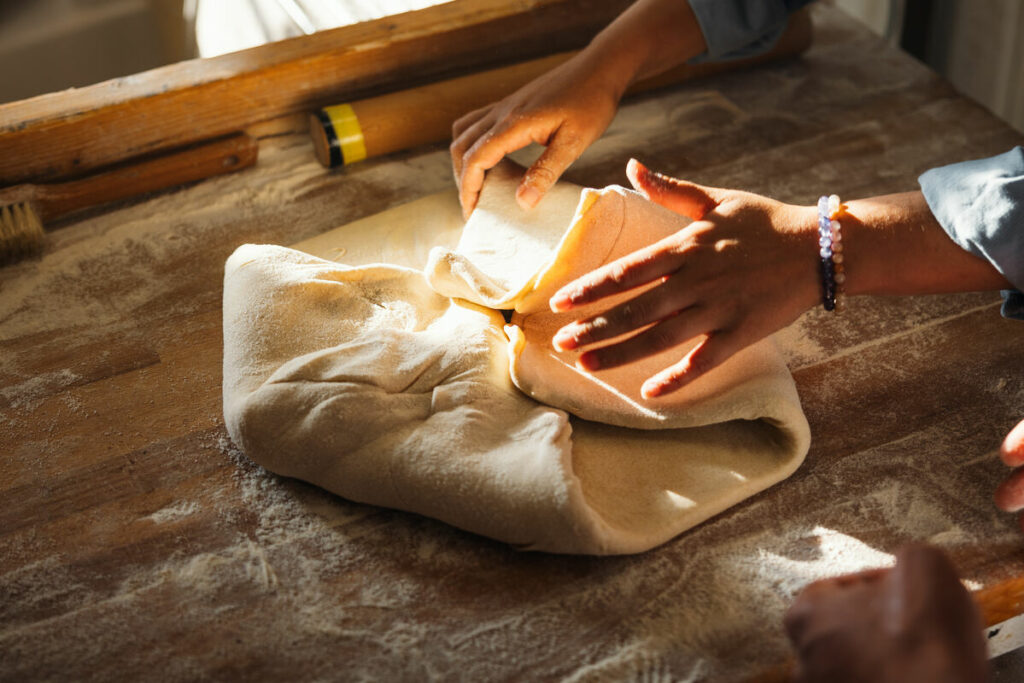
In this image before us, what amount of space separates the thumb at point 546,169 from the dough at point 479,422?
0.17 m

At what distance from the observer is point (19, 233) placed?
1.38 meters

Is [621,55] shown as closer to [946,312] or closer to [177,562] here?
[946,312]

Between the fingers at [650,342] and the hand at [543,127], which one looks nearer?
the fingers at [650,342]

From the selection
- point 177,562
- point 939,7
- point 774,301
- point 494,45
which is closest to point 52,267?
point 177,562

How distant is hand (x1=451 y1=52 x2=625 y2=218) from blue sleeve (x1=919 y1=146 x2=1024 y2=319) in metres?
0.48

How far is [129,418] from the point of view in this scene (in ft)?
3.82

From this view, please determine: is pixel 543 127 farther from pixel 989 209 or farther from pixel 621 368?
pixel 989 209

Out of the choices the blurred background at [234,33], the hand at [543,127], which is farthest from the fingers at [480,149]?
the blurred background at [234,33]

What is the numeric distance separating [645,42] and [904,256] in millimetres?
593

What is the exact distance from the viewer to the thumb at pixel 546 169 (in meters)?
1.29

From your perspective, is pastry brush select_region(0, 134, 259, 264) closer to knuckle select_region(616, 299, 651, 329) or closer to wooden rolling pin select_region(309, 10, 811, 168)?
wooden rolling pin select_region(309, 10, 811, 168)

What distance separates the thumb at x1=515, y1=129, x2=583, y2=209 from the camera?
1292 millimetres

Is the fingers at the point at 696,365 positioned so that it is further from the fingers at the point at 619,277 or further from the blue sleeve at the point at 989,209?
the blue sleeve at the point at 989,209

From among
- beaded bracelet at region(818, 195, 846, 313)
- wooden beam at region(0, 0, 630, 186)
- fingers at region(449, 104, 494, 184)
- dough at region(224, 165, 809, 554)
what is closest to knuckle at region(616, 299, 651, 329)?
dough at region(224, 165, 809, 554)
